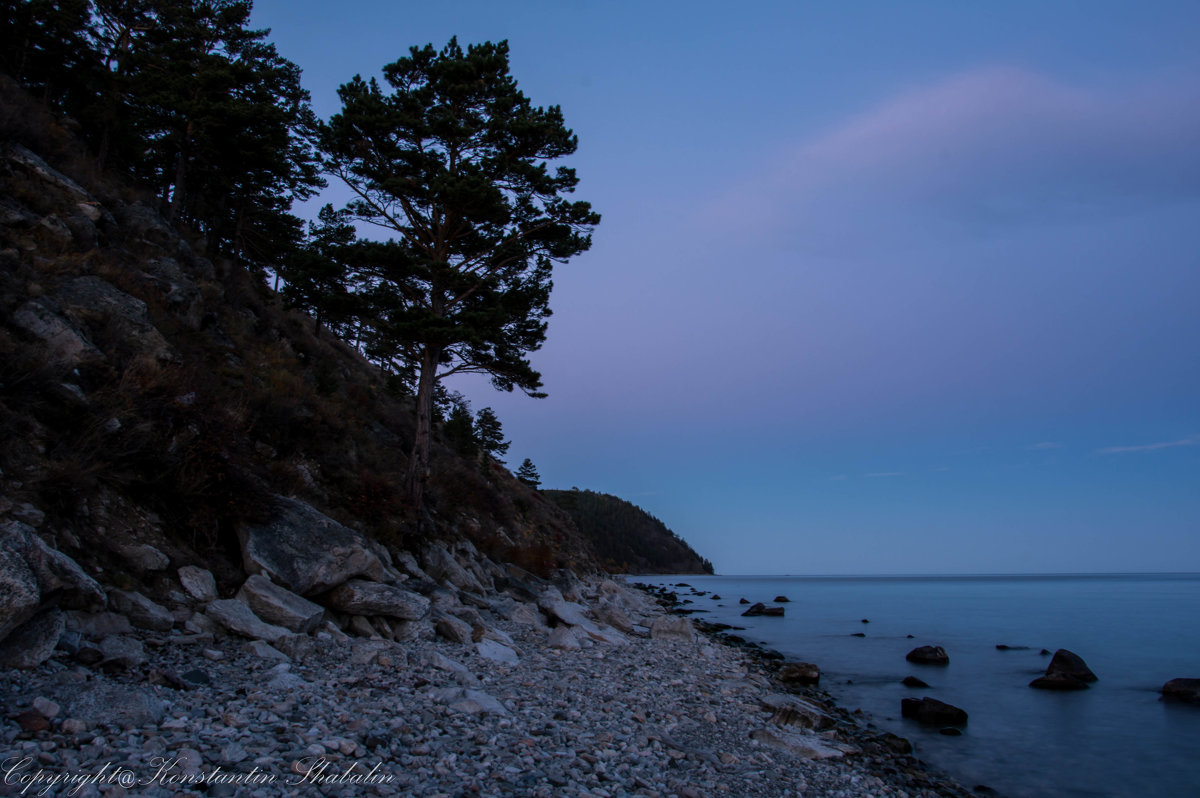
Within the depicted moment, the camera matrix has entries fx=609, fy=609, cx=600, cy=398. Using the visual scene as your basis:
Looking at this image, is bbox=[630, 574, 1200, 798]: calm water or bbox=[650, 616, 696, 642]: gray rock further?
bbox=[650, 616, 696, 642]: gray rock

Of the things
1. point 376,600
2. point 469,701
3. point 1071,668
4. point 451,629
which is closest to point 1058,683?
A: point 1071,668

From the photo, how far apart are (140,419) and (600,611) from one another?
42.2 ft

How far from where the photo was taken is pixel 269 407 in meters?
14.4

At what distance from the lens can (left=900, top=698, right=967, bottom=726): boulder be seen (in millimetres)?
13758

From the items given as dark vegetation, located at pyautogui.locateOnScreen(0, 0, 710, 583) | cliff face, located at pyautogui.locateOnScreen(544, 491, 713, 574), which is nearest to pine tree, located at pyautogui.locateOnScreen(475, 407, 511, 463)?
dark vegetation, located at pyautogui.locateOnScreen(0, 0, 710, 583)

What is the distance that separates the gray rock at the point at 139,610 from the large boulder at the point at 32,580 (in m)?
0.40

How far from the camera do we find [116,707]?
16.6ft

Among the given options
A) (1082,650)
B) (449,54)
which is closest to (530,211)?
(449,54)

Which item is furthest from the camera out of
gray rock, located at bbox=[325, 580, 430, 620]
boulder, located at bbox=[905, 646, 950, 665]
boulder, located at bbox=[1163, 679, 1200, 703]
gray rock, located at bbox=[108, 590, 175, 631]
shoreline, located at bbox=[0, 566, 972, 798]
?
boulder, located at bbox=[905, 646, 950, 665]

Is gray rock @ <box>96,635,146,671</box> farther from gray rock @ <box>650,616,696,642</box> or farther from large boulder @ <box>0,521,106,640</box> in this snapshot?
gray rock @ <box>650,616,696,642</box>

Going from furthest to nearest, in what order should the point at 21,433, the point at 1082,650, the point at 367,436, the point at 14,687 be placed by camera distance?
the point at 1082,650, the point at 367,436, the point at 21,433, the point at 14,687

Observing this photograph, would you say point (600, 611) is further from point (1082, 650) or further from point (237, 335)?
point (1082, 650)

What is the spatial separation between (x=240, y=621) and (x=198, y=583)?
0.88 m

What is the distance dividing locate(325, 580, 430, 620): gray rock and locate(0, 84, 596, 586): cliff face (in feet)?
5.02
